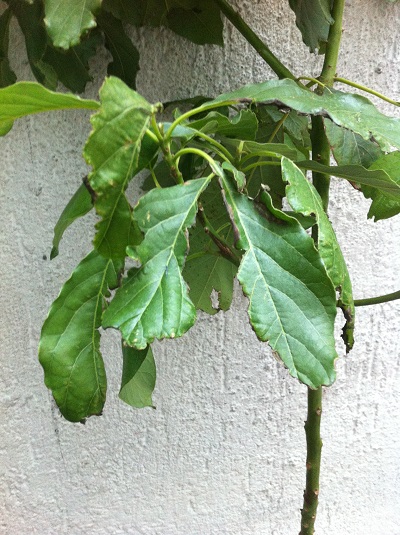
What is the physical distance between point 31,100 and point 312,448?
502 mm

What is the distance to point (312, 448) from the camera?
60 centimetres

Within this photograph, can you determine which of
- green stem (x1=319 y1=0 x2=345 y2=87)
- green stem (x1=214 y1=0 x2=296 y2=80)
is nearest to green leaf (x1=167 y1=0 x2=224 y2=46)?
green stem (x1=214 y1=0 x2=296 y2=80)

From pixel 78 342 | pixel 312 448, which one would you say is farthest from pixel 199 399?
pixel 78 342

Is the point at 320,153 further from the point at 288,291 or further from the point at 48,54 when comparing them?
the point at 48,54

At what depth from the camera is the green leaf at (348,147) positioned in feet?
1.78

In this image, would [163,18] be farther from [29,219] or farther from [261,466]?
[261,466]

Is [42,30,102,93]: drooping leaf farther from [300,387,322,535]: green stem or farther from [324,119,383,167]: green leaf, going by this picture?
[300,387,322,535]: green stem

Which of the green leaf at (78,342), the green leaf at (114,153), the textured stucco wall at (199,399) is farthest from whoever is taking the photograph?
the textured stucco wall at (199,399)

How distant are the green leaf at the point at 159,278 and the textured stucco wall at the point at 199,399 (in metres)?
0.39

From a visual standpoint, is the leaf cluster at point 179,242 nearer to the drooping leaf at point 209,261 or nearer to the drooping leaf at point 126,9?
the drooping leaf at point 209,261

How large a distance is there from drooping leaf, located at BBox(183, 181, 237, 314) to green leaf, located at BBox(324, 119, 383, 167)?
6.5 inches

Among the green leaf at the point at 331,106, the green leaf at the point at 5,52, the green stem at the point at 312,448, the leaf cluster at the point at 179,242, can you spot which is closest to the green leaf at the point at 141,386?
the leaf cluster at the point at 179,242

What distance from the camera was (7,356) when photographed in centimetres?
83

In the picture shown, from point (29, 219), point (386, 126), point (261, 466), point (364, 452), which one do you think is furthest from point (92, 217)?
point (364, 452)
